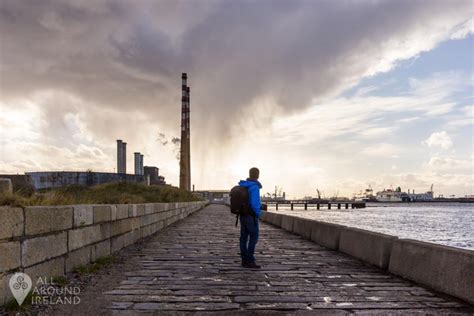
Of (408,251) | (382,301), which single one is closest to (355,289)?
(382,301)

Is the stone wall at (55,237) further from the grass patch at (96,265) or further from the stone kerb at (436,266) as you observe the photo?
the stone kerb at (436,266)

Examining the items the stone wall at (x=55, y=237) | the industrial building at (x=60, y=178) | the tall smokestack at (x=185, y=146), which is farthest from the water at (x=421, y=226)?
the stone wall at (x=55, y=237)

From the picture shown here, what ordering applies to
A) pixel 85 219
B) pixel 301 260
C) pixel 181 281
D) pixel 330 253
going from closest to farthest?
pixel 181 281, pixel 85 219, pixel 301 260, pixel 330 253

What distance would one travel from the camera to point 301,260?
9.42m

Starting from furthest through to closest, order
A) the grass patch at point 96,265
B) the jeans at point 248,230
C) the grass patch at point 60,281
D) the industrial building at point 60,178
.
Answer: the industrial building at point 60,178 → the jeans at point 248,230 → the grass patch at point 96,265 → the grass patch at point 60,281

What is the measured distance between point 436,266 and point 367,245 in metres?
2.69

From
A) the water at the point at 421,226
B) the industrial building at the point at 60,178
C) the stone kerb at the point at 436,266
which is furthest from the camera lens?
the water at the point at 421,226

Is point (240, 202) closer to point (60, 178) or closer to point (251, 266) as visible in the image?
point (251, 266)

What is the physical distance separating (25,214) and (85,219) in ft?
7.95

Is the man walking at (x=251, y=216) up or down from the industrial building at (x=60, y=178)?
down

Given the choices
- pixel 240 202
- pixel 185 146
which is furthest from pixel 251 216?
pixel 185 146

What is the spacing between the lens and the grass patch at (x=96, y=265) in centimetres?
728

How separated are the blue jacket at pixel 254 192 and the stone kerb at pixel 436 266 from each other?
2624 mm

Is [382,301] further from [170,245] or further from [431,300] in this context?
[170,245]
